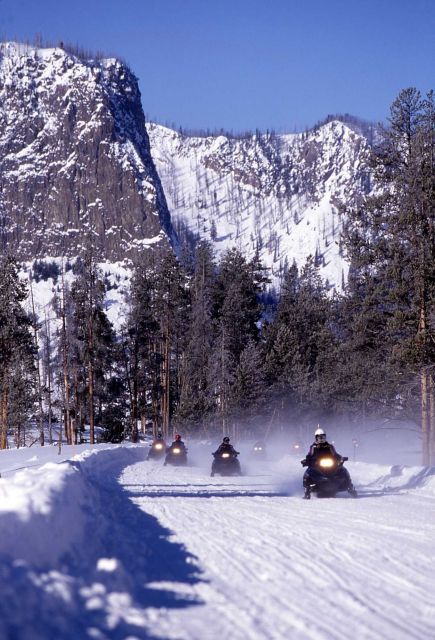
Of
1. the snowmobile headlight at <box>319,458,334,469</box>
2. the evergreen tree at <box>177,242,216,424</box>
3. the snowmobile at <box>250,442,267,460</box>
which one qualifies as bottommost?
the snowmobile at <box>250,442,267,460</box>

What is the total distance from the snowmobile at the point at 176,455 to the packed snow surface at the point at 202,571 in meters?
19.7

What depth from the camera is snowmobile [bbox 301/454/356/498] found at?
666 inches

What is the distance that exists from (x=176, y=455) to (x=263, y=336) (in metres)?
45.0

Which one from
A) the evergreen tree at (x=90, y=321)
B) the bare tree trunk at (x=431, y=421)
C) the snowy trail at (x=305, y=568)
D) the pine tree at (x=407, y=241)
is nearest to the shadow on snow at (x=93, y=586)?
the snowy trail at (x=305, y=568)

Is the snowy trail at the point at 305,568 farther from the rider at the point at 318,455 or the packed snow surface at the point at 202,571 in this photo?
the rider at the point at 318,455

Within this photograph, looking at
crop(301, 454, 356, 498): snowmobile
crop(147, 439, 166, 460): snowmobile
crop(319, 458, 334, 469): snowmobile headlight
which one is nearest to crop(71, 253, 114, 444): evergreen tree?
crop(147, 439, 166, 460): snowmobile

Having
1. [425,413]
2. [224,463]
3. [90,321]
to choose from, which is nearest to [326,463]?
[224,463]

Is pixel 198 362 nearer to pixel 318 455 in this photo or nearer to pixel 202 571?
pixel 318 455

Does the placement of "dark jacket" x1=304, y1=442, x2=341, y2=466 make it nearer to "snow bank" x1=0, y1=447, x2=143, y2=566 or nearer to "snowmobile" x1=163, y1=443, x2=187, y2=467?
"snow bank" x1=0, y1=447, x2=143, y2=566

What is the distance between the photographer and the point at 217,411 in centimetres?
6412

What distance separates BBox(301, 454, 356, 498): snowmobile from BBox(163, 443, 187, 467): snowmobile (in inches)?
618

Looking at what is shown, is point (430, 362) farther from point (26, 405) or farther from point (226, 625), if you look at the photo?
point (26, 405)

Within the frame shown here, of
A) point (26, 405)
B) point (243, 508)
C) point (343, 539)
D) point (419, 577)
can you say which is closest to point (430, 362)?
point (243, 508)

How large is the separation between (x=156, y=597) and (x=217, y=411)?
58491 mm
